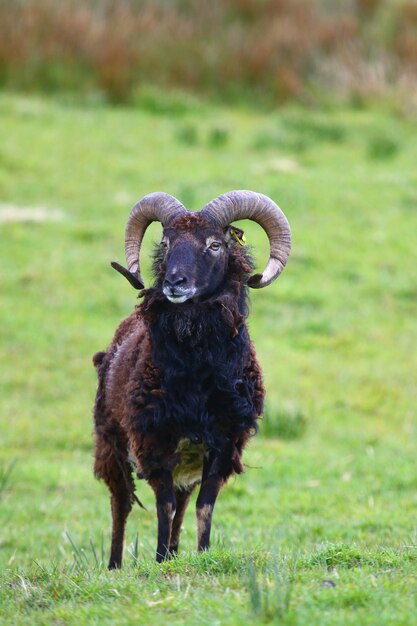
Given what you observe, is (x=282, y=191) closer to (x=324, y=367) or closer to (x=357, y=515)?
(x=324, y=367)

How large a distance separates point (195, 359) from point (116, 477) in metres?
1.43

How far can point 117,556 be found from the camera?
25.4 ft

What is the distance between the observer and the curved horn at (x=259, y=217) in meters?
6.98

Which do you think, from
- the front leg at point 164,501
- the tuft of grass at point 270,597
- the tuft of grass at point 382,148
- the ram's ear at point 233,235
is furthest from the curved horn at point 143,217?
the tuft of grass at point 382,148

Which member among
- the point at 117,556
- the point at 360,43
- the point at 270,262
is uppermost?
the point at 360,43

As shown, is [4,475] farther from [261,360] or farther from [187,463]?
[261,360]

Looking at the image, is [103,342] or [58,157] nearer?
[103,342]

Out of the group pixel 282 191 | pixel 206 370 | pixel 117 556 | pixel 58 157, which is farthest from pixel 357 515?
A: pixel 58 157

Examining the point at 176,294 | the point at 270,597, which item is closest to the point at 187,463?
the point at 176,294

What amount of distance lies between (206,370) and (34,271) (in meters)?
7.56

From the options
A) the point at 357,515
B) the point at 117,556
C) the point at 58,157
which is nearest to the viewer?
the point at 117,556

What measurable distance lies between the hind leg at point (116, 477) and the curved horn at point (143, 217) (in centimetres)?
114

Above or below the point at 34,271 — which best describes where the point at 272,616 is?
below

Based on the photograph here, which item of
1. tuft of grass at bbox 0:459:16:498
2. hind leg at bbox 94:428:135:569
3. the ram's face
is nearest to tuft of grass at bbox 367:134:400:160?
tuft of grass at bbox 0:459:16:498
